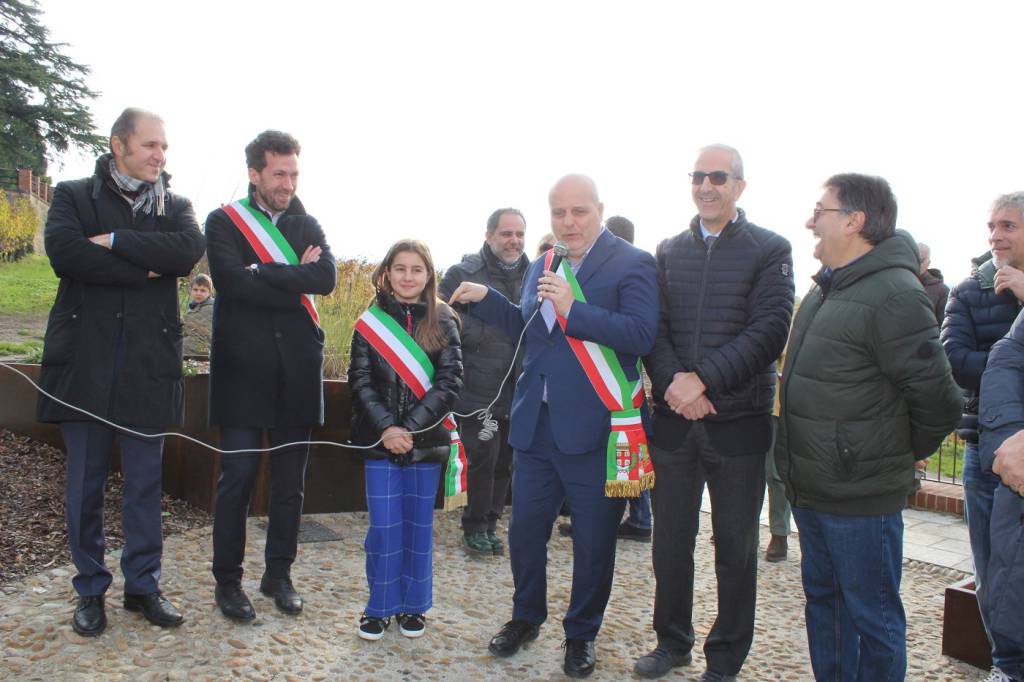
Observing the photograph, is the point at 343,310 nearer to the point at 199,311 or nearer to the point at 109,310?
the point at 199,311

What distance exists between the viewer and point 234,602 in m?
3.80

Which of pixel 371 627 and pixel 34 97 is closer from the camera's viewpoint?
pixel 371 627

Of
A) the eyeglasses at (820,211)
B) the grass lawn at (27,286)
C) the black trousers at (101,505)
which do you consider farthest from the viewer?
the grass lawn at (27,286)

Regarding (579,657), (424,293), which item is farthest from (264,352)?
(579,657)

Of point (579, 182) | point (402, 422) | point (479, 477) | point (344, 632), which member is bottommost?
point (344, 632)

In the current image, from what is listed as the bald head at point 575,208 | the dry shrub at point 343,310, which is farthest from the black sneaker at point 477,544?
the bald head at point 575,208

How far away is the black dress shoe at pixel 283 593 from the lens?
3926 mm

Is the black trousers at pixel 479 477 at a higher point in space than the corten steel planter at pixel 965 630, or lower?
higher

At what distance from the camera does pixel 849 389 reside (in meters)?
2.89

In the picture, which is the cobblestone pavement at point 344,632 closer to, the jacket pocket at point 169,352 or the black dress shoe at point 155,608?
the black dress shoe at point 155,608

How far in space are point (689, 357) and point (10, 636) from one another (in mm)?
2980

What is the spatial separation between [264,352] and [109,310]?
670mm

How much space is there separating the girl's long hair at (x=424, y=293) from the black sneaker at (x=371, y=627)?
123cm

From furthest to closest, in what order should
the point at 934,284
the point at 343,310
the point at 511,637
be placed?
the point at 343,310 → the point at 934,284 → the point at 511,637
